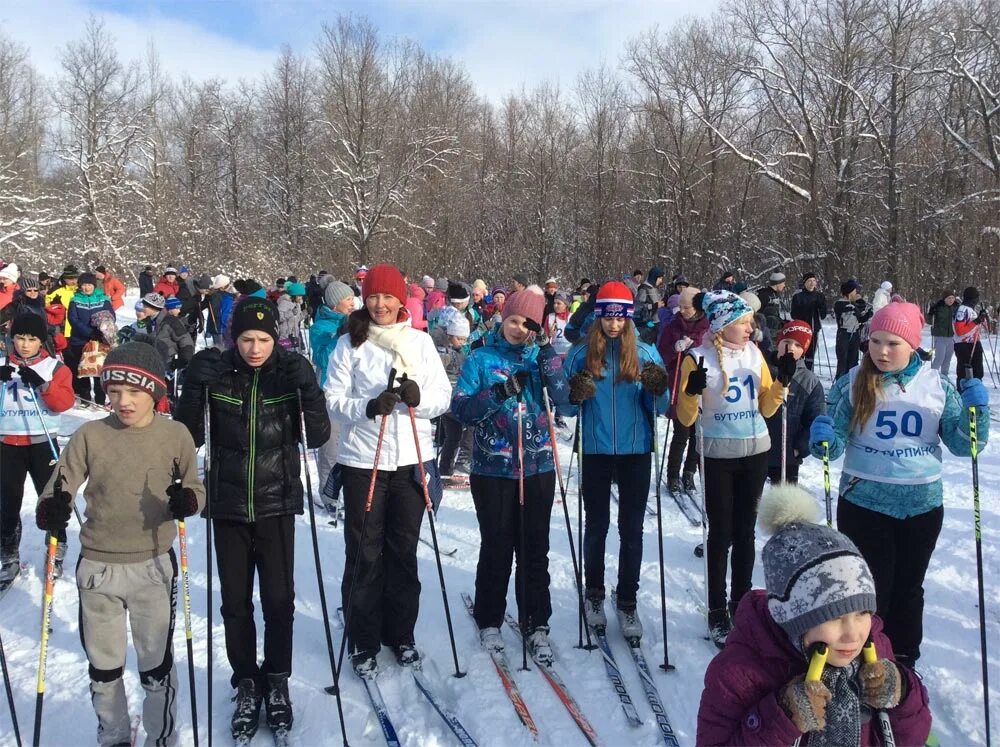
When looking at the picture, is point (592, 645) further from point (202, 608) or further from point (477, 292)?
point (477, 292)

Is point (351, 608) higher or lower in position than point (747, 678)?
lower

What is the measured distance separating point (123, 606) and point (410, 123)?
30146 mm

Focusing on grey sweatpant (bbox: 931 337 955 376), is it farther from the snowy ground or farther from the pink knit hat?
the pink knit hat

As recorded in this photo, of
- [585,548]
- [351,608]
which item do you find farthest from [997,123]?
[351,608]

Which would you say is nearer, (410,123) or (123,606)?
(123,606)

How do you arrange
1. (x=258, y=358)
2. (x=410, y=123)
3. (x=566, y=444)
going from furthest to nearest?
(x=410, y=123)
(x=566, y=444)
(x=258, y=358)

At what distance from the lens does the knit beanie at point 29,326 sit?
461 cm

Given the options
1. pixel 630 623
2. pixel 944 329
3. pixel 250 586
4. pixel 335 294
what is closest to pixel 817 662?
pixel 630 623

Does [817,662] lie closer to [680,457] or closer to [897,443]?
[897,443]

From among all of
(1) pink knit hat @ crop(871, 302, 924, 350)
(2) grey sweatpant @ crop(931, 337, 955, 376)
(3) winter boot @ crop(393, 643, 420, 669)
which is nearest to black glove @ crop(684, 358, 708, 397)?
(1) pink knit hat @ crop(871, 302, 924, 350)

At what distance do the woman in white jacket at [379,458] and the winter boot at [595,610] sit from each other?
1.04m

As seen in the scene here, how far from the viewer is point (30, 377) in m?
4.51

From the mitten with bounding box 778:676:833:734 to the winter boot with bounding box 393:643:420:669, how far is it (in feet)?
7.93

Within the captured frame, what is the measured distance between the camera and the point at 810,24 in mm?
23781
